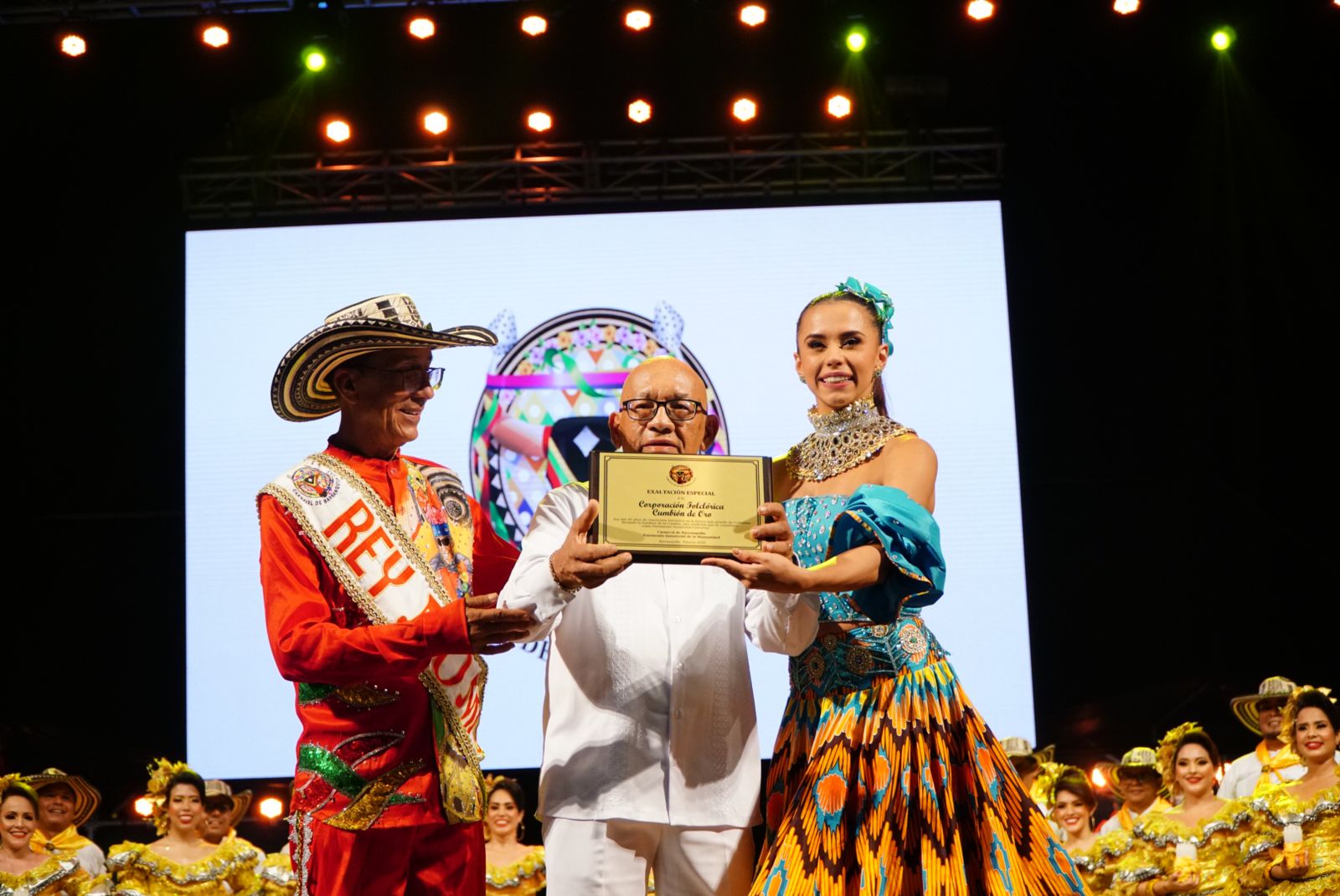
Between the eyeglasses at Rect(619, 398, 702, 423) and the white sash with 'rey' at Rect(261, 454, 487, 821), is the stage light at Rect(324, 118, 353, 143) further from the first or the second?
the eyeglasses at Rect(619, 398, 702, 423)

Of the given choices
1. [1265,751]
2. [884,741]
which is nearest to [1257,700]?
[1265,751]

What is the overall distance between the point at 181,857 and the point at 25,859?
0.73 m

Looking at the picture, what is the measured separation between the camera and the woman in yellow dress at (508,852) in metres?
6.16

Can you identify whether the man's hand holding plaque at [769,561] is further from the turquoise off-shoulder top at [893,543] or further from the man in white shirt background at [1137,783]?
the man in white shirt background at [1137,783]

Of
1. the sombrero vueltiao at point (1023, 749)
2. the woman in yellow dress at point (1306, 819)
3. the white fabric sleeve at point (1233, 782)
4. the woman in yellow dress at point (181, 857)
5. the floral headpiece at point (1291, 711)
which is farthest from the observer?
the sombrero vueltiao at point (1023, 749)

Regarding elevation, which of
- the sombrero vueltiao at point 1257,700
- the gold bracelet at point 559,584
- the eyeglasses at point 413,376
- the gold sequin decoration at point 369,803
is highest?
the eyeglasses at point 413,376

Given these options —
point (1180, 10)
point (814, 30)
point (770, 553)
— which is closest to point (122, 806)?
point (814, 30)

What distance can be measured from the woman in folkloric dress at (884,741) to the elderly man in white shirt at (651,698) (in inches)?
4.1

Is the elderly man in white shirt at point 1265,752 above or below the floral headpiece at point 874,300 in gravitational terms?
below

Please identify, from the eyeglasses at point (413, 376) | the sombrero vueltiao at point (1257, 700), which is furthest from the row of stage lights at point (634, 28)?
the eyeglasses at point (413, 376)

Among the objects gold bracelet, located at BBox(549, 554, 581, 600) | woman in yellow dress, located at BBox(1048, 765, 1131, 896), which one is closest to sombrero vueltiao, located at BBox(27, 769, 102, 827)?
woman in yellow dress, located at BBox(1048, 765, 1131, 896)

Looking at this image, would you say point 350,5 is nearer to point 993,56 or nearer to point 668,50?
point 668,50

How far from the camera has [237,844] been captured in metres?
6.23

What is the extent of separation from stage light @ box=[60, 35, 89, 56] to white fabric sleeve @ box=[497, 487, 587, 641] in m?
5.75
